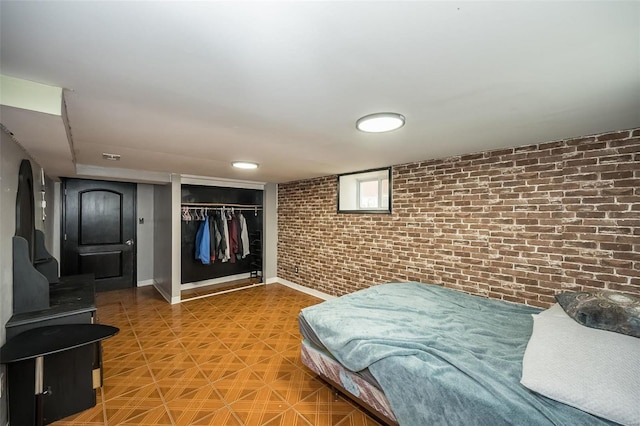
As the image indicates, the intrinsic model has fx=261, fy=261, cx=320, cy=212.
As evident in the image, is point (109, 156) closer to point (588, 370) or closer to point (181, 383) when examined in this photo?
point (181, 383)

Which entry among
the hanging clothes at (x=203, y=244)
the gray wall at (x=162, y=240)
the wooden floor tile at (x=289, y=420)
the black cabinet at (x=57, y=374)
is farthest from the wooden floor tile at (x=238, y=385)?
the hanging clothes at (x=203, y=244)

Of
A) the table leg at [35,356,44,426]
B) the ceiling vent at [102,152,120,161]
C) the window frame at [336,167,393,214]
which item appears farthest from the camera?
the window frame at [336,167,393,214]

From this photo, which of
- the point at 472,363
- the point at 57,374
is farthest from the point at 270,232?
the point at 472,363

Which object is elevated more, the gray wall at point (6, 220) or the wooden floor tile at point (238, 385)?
the gray wall at point (6, 220)

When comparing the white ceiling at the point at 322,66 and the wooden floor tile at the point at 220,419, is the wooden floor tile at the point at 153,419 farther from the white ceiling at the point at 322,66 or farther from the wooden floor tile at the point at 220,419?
the white ceiling at the point at 322,66

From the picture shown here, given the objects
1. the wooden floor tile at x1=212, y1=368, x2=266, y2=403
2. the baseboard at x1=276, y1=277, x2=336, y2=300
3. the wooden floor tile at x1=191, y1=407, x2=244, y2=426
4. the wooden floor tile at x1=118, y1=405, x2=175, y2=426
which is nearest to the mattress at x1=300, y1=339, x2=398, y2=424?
the wooden floor tile at x1=212, y1=368, x2=266, y2=403

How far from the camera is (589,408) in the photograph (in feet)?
3.72

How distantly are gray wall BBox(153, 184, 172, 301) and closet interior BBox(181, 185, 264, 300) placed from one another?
0.32m

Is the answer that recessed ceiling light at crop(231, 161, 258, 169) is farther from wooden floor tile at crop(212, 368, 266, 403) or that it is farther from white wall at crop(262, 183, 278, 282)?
wooden floor tile at crop(212, 368, 266, 403)

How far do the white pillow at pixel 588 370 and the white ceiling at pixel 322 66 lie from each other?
1.35 metres

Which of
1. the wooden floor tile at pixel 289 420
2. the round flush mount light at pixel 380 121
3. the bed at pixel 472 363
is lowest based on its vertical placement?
the wooden floor tile at pixel 289 420

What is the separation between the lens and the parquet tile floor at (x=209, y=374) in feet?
6.16

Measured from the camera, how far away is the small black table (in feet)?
4.71

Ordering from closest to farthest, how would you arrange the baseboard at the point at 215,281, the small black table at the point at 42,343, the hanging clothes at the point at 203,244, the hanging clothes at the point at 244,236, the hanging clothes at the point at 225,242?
the small black table at the point at 42,343
the hanging clothes at the point at 203,244
the hanging clothes at the point at 225,242
the baseboard at the point at 215,281
the hanging clothes at the point at 244,236
